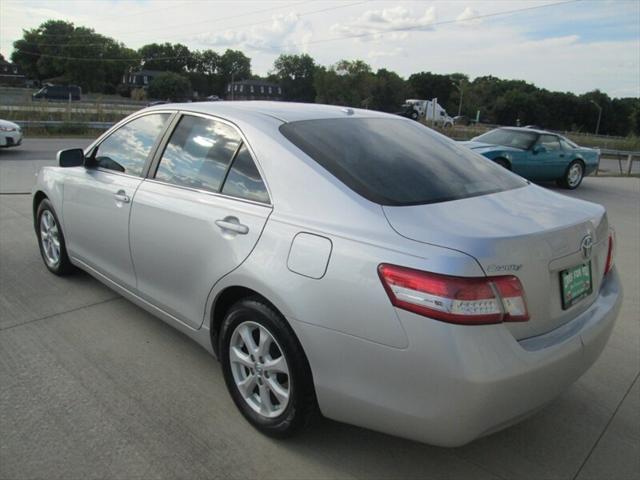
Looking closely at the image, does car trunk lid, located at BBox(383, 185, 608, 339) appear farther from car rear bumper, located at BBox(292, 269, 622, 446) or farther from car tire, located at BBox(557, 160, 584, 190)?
car tire, located at BBox(557, 160, 584, 190)

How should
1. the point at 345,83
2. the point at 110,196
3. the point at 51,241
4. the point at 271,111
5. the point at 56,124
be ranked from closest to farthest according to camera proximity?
the point at 271,111 → the point at 110,196 → the point at 51,241 → the point at 56,124 → the point at 345,83

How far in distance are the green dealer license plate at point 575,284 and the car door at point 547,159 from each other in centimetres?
1113

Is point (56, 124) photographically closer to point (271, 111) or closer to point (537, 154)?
point (537, 154)

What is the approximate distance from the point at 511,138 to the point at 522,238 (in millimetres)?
11928

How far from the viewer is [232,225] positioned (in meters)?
2.72

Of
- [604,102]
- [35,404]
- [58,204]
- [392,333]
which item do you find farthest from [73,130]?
[604,102]

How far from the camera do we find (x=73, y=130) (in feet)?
70.1

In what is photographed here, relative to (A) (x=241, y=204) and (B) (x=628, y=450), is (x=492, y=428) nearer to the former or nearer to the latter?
(B) (x=628, y=450)

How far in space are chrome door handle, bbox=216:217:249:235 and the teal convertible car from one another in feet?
34.2

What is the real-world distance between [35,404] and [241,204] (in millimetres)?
1511

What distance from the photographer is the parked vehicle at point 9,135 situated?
13.4 metres

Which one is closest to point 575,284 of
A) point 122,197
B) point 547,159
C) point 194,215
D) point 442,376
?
point 442,376

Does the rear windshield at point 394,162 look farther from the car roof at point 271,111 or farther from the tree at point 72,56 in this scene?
the tree at point 72,56

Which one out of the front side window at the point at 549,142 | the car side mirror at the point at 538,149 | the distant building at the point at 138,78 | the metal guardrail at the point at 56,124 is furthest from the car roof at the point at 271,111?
the distant building at the point at 138,78
